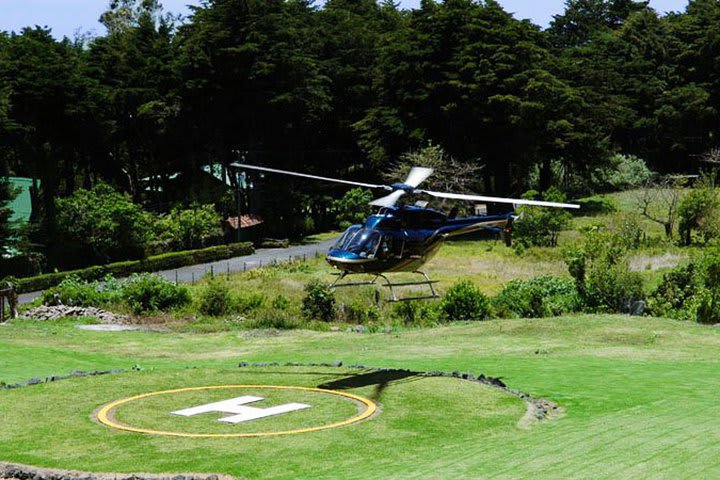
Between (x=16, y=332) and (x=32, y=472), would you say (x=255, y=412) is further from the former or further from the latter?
(x=16, y=332)

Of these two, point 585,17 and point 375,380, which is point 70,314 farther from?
point 585,17

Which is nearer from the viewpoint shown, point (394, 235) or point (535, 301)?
point (394, 235)

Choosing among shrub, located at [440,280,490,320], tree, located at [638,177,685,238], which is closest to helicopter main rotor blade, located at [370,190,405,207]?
shrub, located at [440,280,490,320]

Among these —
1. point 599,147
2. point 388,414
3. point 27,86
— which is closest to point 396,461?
point 388,414

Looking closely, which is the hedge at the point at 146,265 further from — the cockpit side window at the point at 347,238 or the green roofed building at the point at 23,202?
the cockpit side window at the point at 347,238

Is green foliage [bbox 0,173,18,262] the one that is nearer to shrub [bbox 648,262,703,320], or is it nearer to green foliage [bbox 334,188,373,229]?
green foliage [bbox 334,188,373,229]

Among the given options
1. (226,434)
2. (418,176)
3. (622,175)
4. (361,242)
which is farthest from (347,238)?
(622,175)

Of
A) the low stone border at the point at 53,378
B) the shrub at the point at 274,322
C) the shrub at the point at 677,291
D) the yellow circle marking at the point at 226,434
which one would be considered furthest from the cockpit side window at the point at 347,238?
the shrub at the point at 677,291
